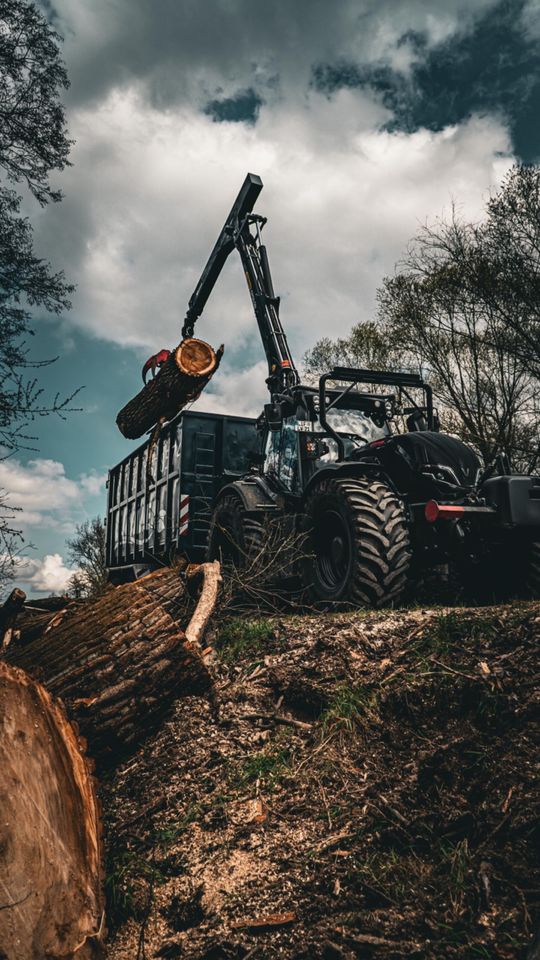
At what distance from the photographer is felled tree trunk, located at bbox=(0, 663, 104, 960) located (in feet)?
8.03

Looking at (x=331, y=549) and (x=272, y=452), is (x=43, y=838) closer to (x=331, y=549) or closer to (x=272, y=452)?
(x=331, y=549)

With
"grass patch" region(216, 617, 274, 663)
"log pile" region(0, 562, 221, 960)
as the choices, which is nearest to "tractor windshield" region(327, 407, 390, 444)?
"grass patch" region(216, 617, 274, 663)

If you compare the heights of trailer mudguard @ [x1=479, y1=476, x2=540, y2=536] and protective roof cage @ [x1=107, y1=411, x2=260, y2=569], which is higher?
protective roof cage @ [x1=107, y1=411, x2=260, y2=569]

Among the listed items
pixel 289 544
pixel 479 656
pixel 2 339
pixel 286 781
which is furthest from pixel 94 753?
pixel 2 339

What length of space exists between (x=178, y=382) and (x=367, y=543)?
3.88 metres

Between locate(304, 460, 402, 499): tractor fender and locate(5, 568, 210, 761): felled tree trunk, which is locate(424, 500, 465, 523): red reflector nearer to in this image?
locate(304, 460, 402, 499): tractor fender

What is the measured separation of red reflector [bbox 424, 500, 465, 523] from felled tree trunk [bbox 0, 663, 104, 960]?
3.01 m

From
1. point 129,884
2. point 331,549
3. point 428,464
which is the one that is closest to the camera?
point 129,884

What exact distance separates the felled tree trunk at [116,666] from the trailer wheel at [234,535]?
2.33 metres

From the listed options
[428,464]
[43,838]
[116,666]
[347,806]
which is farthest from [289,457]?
[43,838]

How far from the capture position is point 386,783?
2.96 m

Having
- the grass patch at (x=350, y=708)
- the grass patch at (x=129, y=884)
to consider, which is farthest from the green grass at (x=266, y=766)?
the grass patch at (x=129, y=884)

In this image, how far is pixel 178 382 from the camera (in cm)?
816

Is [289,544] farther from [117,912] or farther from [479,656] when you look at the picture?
[117,912]
